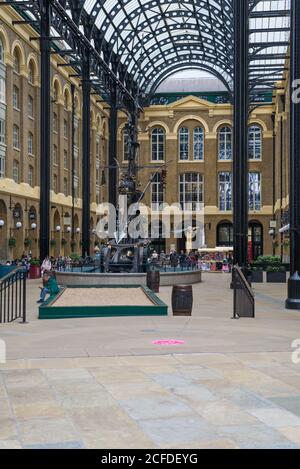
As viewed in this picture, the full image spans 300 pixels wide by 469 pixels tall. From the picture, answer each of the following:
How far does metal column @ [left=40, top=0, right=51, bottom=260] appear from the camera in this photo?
3200cm

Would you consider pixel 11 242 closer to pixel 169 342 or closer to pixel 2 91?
pixel 2 91

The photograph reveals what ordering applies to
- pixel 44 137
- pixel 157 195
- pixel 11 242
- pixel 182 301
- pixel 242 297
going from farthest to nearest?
1. pixel 157 195
2. pixel 11 242
3. pixel 44 137
4. pixel 242 297
5. pixel 182 301

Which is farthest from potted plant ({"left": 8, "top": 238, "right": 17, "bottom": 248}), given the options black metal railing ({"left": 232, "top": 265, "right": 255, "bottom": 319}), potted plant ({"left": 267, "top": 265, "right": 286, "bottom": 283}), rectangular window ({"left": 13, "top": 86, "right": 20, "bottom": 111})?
black metal railing ({"left": 232, "top": 265, "right": 255, "bottom": 319})

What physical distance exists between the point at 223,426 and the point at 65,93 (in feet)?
167

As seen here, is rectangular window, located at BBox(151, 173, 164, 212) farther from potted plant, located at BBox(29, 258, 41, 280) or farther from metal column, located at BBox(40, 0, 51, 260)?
potted plant, located at BBox(29, 258, 41, 280)

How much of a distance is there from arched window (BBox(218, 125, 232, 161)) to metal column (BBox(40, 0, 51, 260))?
39712mm

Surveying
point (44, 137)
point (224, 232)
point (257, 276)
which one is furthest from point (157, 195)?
point (44, 137)

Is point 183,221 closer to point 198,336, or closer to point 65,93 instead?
point 65,93

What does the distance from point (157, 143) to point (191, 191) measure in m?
6.39

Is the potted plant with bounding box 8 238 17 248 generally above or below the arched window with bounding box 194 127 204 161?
below

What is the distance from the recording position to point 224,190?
70.8m

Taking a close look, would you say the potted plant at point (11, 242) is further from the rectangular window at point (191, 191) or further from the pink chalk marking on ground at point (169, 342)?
the rectangular window at point (191, 191)

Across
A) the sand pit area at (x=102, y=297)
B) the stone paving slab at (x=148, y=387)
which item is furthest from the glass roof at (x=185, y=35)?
the stone paving slab at (x=148, y=387)

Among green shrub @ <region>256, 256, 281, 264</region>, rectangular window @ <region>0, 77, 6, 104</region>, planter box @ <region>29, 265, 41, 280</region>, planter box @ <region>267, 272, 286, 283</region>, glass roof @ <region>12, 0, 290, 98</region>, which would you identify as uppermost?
glass roof @ <region>12, 0, 290, 98</region>
